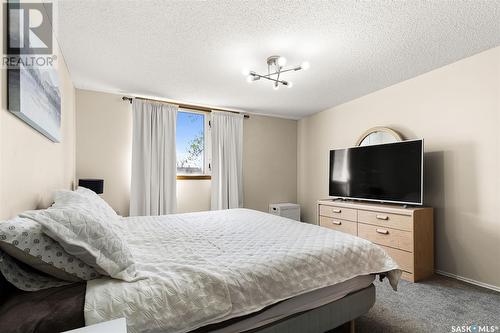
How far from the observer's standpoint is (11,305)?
3.03 feet

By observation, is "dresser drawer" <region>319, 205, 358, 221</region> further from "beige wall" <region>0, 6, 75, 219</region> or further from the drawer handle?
"beige wall" <region>0, 6, 75, 219</region>

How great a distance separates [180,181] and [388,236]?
3.21m

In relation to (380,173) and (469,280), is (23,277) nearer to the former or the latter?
(380,173)

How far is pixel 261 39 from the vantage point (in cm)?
221

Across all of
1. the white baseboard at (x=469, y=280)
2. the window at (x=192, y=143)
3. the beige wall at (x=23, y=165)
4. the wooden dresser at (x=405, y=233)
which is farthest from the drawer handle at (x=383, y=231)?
the beige wall at (x=23, y=165)

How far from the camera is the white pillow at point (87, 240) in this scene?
1029mm

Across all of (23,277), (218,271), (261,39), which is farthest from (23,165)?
(261,39)

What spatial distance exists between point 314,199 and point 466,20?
11.3 feet

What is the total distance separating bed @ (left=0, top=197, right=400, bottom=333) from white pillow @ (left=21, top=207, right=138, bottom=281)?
2.8 inches

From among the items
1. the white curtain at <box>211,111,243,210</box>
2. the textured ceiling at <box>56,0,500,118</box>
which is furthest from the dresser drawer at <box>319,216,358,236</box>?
the textured ceiling at <box>56,0,500,118</box>

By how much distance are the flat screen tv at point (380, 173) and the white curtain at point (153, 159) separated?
2.71 m

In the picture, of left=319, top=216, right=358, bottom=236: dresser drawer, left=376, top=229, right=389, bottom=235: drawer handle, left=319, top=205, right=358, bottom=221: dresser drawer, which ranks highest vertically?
left=319, top=205, right=358, bottom=221: dresser drawer

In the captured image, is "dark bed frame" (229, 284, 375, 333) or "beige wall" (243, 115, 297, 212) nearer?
"dark bed frame" (229, 284, 375, 333)

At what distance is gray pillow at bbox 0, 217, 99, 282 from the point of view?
944 mm
